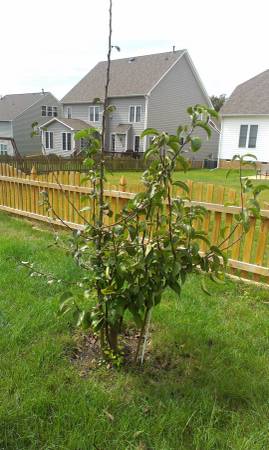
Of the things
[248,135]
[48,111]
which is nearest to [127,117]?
[248,135]

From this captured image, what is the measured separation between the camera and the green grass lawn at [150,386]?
191 centimetres

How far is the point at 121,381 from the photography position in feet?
7.57

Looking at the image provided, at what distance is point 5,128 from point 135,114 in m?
16.2

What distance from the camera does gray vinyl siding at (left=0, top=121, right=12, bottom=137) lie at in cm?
3709

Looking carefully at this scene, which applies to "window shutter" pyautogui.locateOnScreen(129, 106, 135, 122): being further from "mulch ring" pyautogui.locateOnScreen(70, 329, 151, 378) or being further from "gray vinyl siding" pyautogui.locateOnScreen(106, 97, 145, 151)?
"mulch ring" pyautogui.locateOnScreen(70, 329, 151, 378)

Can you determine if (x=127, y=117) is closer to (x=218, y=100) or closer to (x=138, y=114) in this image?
(x=138, y=114)

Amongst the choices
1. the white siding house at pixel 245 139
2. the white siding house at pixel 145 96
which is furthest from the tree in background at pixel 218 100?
the white siding house at pixel 245 139

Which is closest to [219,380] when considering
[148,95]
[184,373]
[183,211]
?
[184,373]

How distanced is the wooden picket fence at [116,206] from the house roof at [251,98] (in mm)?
18681

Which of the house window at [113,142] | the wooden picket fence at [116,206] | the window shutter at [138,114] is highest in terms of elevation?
the window shutter at [138,114]

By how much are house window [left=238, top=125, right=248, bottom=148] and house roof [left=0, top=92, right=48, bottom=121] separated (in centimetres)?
2407

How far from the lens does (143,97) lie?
93.7 feet

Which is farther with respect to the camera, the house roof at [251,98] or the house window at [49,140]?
the house window at [49,140]

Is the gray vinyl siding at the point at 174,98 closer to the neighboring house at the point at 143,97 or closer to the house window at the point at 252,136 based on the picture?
the neighboring house at the point at 143,97
